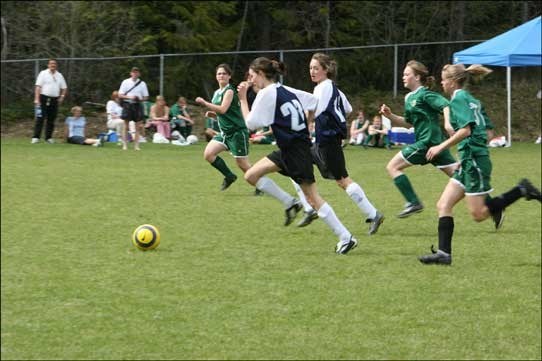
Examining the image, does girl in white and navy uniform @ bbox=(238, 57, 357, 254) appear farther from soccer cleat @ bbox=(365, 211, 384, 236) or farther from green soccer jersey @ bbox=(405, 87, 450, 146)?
green soccer jersey @ bbox=(405, 87, 450, 146)

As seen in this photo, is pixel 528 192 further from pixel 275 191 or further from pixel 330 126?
pixel 275 191

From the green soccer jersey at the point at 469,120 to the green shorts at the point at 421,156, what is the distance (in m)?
1.99

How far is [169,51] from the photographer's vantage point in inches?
1302

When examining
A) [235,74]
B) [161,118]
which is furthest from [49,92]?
[235,74]

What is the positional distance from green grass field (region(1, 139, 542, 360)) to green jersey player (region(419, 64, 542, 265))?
45 cm

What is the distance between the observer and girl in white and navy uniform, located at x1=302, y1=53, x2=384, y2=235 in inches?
399

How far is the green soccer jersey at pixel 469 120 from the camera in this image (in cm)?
832

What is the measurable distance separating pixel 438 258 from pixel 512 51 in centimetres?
1403

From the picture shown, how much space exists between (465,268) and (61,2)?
74.3 ft

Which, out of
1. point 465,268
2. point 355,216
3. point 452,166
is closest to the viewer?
point 465,268

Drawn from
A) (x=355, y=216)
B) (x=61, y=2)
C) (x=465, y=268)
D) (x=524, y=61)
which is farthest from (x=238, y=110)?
(x=61, y=2)

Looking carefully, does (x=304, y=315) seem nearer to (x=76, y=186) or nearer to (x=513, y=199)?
(x=513, y=199)

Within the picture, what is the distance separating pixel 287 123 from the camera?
9.09 m

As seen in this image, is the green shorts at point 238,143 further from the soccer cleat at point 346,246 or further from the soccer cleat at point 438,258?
the soccer cleat at point 438,258
